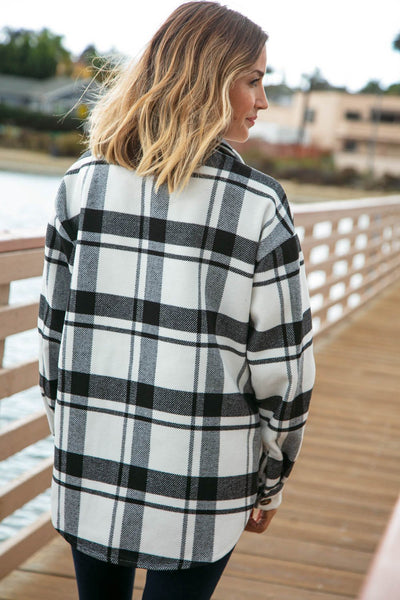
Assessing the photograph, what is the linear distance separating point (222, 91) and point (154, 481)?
58 centimetres

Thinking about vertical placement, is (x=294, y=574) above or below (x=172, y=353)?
below

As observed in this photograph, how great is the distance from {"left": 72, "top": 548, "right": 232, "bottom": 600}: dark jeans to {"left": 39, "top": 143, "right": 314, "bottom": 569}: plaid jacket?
35 millimetres

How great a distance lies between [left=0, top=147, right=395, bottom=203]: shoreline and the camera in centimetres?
2934

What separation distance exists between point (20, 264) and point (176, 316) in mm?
961

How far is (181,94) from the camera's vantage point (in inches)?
45.3

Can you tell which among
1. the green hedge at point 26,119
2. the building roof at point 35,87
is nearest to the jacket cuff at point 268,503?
the green hedge at point 26,119

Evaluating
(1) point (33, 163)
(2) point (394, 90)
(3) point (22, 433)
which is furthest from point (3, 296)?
(2) point (394, 90)

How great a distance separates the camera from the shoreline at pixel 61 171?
29344 millimetres

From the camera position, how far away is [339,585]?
2271 millimetres

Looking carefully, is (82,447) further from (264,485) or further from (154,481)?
(264,485)

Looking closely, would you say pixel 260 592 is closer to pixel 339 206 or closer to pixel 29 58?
pixel 339 206

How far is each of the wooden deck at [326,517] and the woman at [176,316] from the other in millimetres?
1017

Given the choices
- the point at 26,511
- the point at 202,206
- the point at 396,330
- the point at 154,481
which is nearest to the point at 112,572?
the point at 154,481

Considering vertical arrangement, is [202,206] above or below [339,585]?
above
